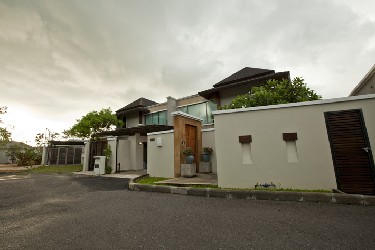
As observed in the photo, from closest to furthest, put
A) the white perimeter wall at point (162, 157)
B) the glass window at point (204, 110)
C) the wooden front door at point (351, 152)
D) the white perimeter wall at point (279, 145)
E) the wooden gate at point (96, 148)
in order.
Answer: the wooden front door at point (351, 152) → the white perimeter wall at point (279, 145) → the white perimeter wall at point (162, 157) → the wooden gate at point (96, 148) → the glass window at point (204, 110)

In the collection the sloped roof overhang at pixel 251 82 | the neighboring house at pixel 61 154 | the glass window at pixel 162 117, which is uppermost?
the sloped roof overhang at pixel 251 82

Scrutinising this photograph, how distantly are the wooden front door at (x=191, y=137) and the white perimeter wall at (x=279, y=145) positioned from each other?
432 centimetres

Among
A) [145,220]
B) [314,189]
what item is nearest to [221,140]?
[314,189]

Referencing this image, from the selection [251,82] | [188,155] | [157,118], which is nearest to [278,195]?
[188,155]

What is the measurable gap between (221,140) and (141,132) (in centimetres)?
1162

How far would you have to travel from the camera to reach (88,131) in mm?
25391

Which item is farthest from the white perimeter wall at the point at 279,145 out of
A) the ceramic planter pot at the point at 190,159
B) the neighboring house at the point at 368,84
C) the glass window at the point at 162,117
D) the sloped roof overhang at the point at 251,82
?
the glass window at the point at 162,117

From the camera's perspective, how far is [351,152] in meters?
5.19

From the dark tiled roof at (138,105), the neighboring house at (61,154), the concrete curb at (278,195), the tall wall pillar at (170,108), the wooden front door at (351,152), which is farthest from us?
the neighboring house at (61,154)

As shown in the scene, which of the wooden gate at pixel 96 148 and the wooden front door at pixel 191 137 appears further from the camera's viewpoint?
the wooden gate at pixel 96 148

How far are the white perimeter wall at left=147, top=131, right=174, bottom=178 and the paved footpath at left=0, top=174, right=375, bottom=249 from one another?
16.4 feet

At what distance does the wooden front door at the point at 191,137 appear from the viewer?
10.9 meters

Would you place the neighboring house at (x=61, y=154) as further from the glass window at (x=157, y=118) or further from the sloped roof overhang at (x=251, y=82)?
the sloped roof overhang at (x=251, y=82)

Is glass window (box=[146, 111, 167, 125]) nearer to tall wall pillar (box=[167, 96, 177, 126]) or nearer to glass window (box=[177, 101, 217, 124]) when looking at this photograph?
tall wall pillar (box=[167, 96, 177, 126])
